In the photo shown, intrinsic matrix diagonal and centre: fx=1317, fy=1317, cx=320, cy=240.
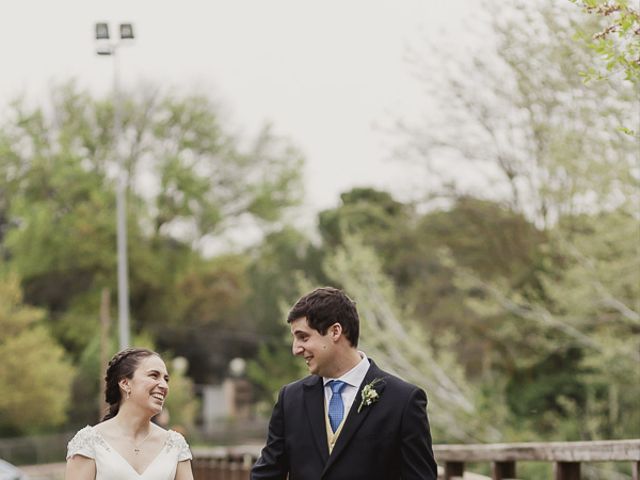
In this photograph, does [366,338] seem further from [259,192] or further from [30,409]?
[259,192]

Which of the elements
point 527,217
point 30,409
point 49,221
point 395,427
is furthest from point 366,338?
point 49,221

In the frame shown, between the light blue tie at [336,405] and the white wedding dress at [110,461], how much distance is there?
3.31 ft

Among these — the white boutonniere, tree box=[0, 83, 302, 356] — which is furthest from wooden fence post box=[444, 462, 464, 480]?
tree box=[0, 83, 302, 356]

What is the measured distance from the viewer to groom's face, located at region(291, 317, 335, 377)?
17.1ft

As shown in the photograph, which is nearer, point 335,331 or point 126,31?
point 335,331

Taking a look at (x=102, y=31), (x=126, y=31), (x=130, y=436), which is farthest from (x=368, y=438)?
(x=102, y=31)

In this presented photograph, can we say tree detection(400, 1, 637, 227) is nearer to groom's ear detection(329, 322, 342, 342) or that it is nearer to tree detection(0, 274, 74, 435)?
groom's ear detection(329, 322, 342, 342)

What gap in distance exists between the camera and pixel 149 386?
583cm

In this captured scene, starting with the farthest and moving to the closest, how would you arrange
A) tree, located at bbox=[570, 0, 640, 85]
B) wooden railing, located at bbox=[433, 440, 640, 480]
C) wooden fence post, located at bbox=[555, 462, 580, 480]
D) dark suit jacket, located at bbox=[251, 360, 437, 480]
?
1. wooden fence post, located at bbox=[555, 462, 580, 480]
2. wooden railing, located at bbox=[433, 440, 640, 480]
3. tree, located at bbox=[570, 0, 640, 85]
4. dark suit jacket, located at bbox=[251, 360, 437, 480]

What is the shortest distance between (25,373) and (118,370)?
4064 centimetres

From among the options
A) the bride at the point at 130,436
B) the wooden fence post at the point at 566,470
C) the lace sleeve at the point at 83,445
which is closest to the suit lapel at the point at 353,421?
the bride at the point at 130,436

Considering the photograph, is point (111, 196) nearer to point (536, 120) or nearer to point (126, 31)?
point (126, 31)

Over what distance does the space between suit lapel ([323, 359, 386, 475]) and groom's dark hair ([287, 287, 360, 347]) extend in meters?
0.16

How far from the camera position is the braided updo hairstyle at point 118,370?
5.91 m
